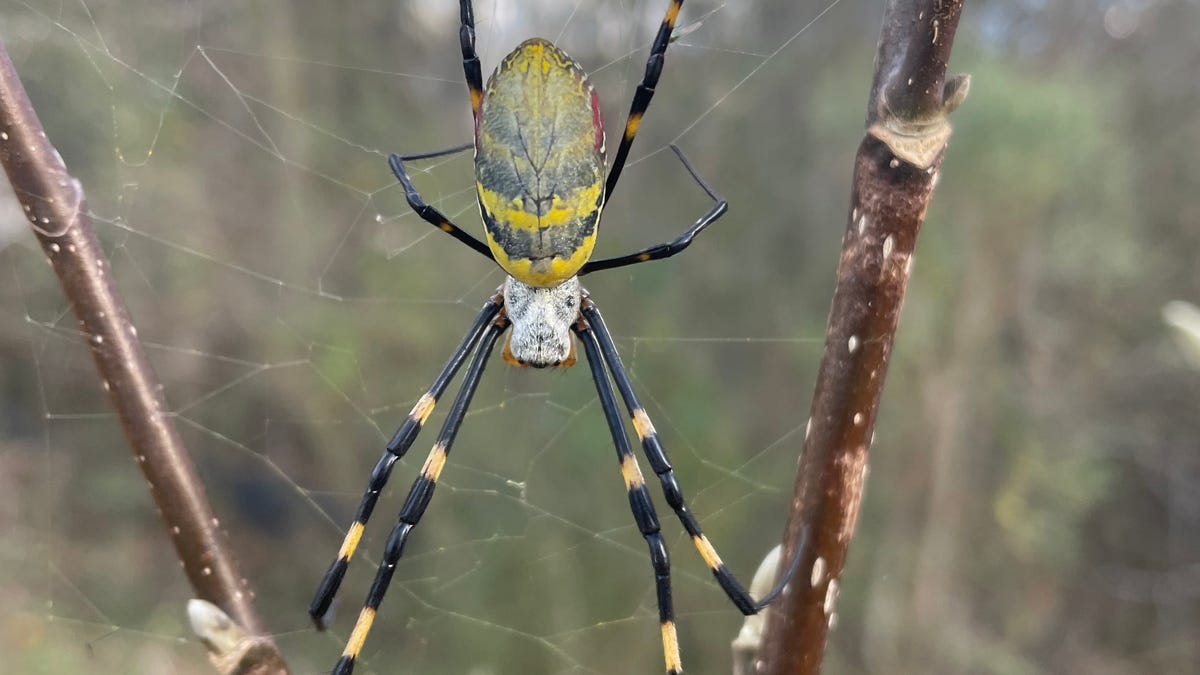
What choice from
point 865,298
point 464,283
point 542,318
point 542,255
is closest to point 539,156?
point 542,255

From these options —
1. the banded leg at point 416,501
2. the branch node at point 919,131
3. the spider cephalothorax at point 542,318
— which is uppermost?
the branch node at point 919,131

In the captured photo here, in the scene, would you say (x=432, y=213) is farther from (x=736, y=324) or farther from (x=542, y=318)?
(x=736, y=324)

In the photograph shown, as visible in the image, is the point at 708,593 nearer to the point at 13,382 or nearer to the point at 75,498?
the point at 75,498

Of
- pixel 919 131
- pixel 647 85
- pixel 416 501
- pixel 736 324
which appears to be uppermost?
pixel 647 85

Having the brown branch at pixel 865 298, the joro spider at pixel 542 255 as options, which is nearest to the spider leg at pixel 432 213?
the joro spider at pixel 542 255

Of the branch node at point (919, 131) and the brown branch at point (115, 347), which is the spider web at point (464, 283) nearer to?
the brown branch at point (115, 347)

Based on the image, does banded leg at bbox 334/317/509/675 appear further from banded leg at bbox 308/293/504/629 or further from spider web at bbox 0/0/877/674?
spider web at bbox 0/0/877/674
